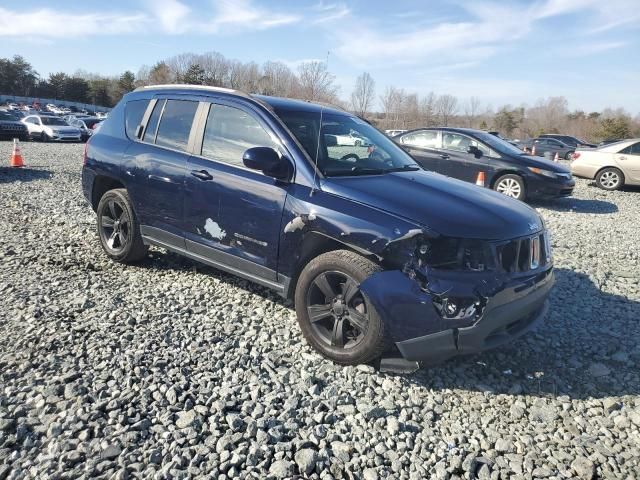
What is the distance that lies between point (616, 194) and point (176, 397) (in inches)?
553

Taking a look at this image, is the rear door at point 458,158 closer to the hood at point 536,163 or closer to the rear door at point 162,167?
the hood at point 536,163

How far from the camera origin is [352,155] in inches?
161

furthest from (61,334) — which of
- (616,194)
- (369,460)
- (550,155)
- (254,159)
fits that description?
(550,155)

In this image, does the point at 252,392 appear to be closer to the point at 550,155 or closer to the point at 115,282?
the point at 115,282

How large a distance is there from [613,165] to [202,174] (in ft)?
45.1

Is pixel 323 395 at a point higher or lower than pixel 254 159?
lower

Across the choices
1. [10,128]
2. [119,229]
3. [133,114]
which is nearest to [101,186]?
[119,229]

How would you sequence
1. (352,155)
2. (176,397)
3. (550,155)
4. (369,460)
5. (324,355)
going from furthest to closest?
(550,155) → (352,155) → (324,355) → (176,397) → (369,460)

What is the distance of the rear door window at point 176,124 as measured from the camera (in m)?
4.43

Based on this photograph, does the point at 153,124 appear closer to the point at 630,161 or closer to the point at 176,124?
the point at 176,124

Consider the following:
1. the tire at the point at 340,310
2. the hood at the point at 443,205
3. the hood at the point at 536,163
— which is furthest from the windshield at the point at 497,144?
the tire at the point at 340,310

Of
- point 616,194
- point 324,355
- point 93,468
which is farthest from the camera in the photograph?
point 616,194

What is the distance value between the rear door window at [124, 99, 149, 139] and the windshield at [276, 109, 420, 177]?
69.0 inches

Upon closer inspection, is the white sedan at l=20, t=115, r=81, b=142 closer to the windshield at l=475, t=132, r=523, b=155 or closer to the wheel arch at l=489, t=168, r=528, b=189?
the windshield at l=475, t=132, r=523, b=155
